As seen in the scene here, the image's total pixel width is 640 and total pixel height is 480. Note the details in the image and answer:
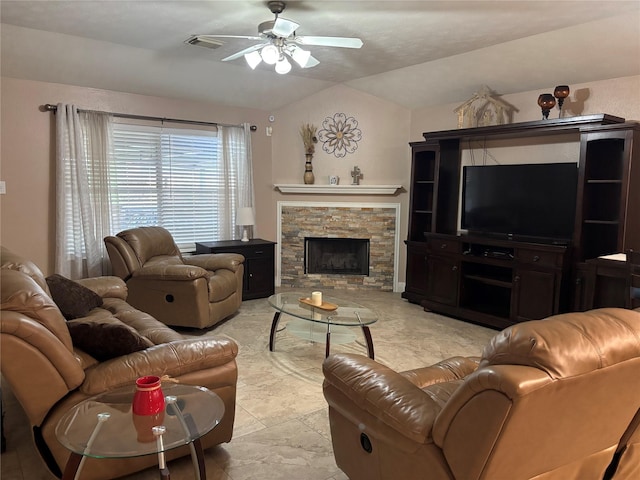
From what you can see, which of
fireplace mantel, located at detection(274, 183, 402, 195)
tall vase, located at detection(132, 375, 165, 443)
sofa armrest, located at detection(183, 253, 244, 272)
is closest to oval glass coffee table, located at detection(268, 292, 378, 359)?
sofa armrest, located at detection(183, 253, 244, 272)

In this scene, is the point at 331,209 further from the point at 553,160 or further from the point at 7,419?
the point at 7,419

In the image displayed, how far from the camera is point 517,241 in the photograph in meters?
4.71

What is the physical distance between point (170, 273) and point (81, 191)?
1.40 m

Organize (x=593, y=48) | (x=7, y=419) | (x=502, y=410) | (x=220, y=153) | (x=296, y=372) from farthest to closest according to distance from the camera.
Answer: (x=220, y=153), (x=593, y=48), (x=296, y=372), (x=7, y=419), (x=502, y=410)

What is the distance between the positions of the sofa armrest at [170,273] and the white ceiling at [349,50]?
2.06 m

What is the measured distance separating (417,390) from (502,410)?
1.67 feet

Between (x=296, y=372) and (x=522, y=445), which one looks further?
(x=296, y=372)

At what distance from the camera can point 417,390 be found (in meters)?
1.84

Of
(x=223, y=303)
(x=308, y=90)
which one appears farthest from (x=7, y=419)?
(x=308, y=90)

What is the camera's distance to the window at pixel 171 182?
532cm

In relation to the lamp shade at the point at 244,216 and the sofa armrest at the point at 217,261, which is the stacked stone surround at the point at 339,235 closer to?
the lamp shade at the point at 244,216

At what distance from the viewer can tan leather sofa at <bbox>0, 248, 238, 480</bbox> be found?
191 cm

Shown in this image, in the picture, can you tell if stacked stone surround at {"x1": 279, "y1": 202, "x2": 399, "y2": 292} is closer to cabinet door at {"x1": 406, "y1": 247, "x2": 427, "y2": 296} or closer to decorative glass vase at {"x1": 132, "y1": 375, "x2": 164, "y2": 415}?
cabinet door at {"x1": 406, "y1": 247, "x2": 427, "y2": 296}

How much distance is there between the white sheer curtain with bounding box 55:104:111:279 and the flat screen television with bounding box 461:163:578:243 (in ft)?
12.9
